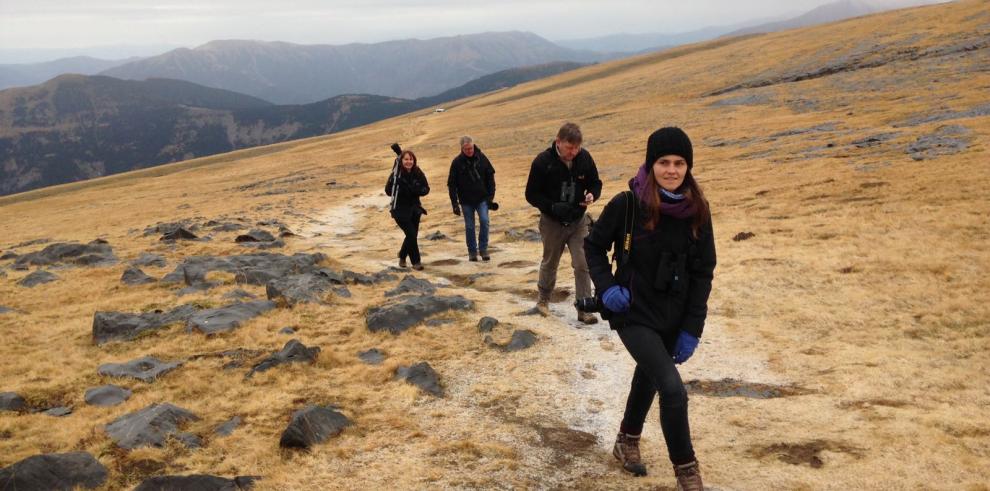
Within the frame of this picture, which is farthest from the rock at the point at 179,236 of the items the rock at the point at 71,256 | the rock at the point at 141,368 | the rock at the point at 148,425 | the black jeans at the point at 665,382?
the black jeans at the point at 665,382

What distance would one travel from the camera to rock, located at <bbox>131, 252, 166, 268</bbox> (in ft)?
65.6

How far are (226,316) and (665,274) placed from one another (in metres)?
10.9

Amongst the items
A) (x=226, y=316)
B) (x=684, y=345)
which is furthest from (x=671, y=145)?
(x=226, y=316)

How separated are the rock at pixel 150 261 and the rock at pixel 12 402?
11.1 meters

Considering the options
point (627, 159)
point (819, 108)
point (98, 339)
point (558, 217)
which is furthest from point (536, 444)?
point (819, 108)

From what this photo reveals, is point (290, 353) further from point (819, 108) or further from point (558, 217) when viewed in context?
point (819, 108)

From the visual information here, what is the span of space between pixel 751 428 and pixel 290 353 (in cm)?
764

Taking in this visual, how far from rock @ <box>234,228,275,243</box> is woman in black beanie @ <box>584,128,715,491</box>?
71.3 ft

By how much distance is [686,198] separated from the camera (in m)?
5.54

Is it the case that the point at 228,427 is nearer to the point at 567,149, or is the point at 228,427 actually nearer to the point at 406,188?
the point at 567,149

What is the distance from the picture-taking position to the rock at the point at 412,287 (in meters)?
15.2

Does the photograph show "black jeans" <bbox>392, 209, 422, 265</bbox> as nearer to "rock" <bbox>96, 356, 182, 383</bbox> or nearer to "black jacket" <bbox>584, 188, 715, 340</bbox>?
"rock" <bbox>96, 356, 182, 383</bbox>

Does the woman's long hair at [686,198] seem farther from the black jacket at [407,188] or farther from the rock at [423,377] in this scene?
the black jacket at [407,188]

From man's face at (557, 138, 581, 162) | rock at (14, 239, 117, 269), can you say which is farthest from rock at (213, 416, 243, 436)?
rock at (14, 239, 117, 269)
